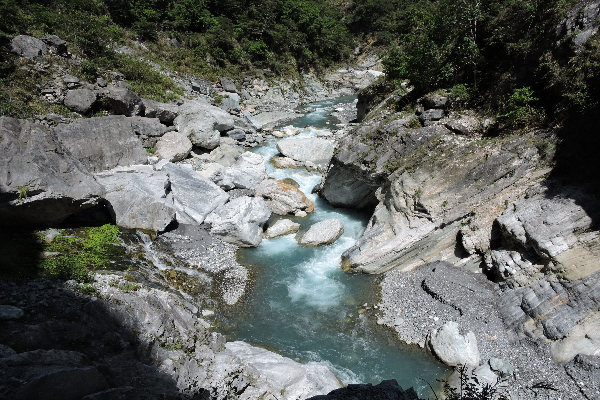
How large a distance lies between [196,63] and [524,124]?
32384 millimetres

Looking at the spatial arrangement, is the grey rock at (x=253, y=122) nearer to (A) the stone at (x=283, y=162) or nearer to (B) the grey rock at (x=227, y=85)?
(B) the grey rock at (x=227, y=85)

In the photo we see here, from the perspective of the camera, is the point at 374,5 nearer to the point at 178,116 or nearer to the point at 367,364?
the point at 178,116

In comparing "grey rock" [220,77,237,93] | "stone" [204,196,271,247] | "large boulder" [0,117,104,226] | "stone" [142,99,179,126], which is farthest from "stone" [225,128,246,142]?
"large boulder" [0,117,104,226]

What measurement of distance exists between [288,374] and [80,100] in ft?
62.3

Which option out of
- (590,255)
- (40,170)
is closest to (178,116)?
(40,170)

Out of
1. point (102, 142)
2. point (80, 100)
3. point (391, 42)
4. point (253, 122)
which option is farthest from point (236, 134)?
point (391, 42)

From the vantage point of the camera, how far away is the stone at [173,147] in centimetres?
1937

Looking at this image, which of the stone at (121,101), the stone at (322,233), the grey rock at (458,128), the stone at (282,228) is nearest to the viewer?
the grey rock at (458,128)

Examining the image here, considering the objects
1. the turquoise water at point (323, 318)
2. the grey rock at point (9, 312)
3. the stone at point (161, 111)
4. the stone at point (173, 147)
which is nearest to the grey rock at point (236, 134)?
the stone at point (161, 111)

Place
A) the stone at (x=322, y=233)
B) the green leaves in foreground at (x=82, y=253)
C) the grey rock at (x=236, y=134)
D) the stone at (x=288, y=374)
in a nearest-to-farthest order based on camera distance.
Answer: the stone at (x=288, y=374)
the green leaves in foreground at (x=82, y=253)
the stone at (x=322, y=233)
the grey rock at (x=236, y=134)

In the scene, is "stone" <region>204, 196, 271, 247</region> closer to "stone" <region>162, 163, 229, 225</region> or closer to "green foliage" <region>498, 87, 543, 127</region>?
"stone" <region>162, 163, 229, 225</region>

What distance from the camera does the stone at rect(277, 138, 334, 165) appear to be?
2352cm

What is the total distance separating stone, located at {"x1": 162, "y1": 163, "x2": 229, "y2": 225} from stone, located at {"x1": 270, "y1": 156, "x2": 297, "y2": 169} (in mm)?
6585

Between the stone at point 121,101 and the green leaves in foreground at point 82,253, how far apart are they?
31.5 feet
